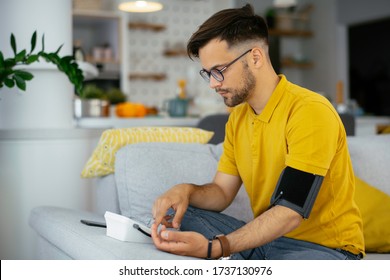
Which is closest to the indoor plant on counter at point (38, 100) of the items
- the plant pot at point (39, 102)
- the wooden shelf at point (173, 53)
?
the plant pot at point (39, 102)

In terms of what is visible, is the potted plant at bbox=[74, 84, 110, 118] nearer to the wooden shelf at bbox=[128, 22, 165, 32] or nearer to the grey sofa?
the grey sofa

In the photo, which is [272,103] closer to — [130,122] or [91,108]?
[130,122]

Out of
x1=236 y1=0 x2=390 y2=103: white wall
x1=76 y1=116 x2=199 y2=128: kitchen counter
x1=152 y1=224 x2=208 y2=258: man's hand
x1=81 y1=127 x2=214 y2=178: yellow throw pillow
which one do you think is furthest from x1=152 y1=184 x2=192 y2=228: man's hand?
x1=236 y1=0 x2=390 y2=103: white wall

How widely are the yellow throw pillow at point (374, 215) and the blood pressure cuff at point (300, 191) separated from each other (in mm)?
822

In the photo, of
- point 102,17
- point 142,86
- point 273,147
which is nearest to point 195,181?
point 273,147

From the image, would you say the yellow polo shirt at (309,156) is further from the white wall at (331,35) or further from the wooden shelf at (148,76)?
the white wall at (331,35)

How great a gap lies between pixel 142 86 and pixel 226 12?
19.3 ft

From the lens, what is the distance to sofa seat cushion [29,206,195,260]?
4.85 ft

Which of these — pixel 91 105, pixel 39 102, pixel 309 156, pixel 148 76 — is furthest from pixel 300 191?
pixel 148 76

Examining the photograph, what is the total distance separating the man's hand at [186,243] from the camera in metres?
1.44

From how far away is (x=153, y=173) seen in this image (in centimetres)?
212

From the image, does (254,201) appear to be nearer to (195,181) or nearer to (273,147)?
(273,147)

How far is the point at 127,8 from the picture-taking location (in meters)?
4.18
